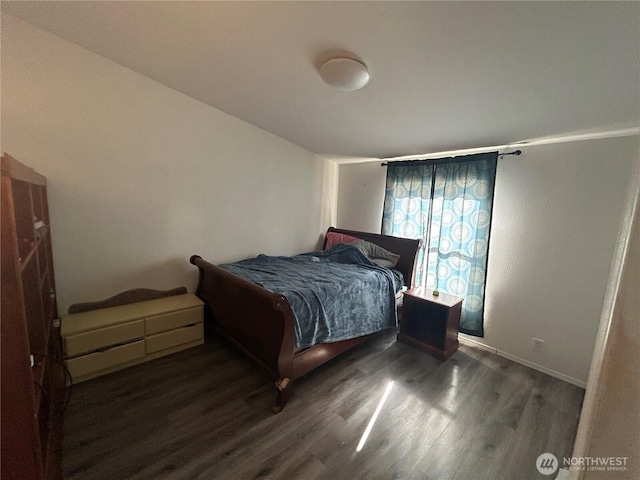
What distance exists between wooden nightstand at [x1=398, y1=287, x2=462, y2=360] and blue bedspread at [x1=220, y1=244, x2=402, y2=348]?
6.5 inches

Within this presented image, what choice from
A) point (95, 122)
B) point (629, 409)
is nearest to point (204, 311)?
point (95, 122)

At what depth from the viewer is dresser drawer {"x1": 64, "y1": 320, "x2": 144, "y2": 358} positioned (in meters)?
1.85

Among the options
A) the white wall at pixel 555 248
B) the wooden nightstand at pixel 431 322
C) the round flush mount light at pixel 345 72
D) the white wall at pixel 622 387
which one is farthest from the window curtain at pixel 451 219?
the white wall at pixel 622 387

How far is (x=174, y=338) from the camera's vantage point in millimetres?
2303

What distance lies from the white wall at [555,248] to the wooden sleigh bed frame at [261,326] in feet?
5.13

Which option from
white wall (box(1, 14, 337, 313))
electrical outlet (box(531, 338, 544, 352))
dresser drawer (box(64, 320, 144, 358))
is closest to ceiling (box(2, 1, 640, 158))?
white wall (box(1, 14, 337, 313))

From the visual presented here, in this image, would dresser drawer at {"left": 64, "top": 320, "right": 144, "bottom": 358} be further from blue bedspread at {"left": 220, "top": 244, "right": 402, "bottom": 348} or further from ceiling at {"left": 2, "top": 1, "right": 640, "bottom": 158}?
ceiling at {"left": 2, "top": 1, "right": 640, "bottom": 158}

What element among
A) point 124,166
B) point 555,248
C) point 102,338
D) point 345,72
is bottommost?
point 102,338

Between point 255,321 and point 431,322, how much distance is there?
5.65ft

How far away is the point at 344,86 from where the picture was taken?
5.85 ft

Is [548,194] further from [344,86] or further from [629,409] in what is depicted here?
[629,409]

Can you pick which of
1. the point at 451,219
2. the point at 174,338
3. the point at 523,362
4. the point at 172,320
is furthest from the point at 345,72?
the point at 523,362

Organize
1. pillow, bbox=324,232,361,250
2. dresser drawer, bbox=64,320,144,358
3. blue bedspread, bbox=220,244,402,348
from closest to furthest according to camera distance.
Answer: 1. dresser drawer, bbox=64,320,144,358
2. blue bedspread, bbox=220,244,402,348
3. pillow, bbox=324,232,361,250

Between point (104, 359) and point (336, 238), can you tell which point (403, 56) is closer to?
point (336, 238)
